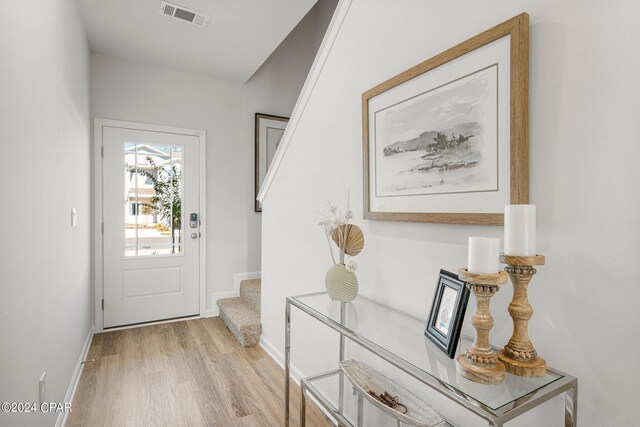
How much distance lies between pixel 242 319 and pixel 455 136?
247 cm

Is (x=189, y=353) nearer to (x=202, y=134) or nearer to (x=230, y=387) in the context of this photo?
(x=230, y=387)

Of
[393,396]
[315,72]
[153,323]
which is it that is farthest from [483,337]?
[153,323]

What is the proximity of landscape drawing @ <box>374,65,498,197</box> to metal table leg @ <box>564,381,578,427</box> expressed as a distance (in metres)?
0.54

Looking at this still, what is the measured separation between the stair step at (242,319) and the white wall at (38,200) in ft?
3.70

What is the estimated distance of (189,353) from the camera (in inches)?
107

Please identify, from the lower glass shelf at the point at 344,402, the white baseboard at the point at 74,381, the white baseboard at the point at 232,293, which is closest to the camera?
the lower glass shelf at the point at 344,402

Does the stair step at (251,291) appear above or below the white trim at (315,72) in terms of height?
below

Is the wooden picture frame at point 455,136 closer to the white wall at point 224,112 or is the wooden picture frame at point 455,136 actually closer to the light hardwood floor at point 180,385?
the light hardwood floor at point 180,385

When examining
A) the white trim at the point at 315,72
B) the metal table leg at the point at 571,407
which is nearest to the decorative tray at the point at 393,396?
the metal table leg at the point at 571,407

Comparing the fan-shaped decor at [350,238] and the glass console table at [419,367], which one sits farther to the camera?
the fan-shaped decor at [350,238]

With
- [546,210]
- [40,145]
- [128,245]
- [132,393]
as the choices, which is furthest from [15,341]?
[128,245]

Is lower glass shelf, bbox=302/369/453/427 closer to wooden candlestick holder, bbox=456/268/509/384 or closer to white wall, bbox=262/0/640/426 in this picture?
white wall, bbox=262/0/640/426

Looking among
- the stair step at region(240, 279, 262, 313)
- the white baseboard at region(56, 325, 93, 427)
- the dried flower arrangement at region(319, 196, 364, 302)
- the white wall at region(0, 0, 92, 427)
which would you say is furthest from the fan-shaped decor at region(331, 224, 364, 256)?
the stair step at region(240, 279, 262, 313)

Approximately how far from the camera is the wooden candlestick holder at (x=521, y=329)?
0.79m
